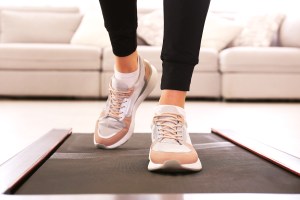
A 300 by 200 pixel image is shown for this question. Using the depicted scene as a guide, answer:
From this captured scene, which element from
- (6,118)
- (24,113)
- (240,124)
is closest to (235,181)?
(240,124)

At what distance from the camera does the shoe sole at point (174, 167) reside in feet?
2.72

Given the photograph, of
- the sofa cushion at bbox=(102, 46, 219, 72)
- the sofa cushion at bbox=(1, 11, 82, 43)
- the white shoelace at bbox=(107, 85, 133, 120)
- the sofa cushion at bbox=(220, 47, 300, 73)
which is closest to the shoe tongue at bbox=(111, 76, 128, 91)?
the white shoelace at bbox=(107, 85, 133, 120)

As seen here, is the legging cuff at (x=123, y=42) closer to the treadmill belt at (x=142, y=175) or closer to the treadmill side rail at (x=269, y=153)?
the treadmill belt at (x=142, y=175)

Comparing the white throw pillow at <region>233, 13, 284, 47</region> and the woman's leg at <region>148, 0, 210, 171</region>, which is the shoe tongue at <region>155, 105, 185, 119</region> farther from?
the white throw pillow at <region>233, 13, 284, 47</region>

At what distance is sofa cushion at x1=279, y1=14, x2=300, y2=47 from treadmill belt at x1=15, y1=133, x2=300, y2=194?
9.39 ft

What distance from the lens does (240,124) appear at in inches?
80.2

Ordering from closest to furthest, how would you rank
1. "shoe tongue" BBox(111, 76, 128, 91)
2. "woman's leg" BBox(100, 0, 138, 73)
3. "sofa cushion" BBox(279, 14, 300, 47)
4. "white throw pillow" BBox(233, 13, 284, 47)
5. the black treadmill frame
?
the black treadmill frame
"woman's leg" BBox(100, 0, 138, 73)
"shoe tongue" BBox(111, 76, 128, 91)
"sofa cushion" BBox(279, 14, 300, 47)
"white throw pillow" BBox(233, 13, 284, 47)

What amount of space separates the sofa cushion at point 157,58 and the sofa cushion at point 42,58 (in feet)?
0.44

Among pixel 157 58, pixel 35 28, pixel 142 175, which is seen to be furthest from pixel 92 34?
pixel 142 175

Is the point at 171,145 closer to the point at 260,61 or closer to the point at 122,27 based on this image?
the point at 122,27

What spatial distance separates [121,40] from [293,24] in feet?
10.0

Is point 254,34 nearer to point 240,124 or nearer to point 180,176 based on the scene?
point 240,124

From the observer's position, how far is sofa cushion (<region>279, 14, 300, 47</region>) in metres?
3.71

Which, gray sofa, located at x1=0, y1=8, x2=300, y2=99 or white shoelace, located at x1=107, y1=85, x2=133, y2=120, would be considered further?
gray sofa, located at x1=0, y1=8, x2=300, y2=99
